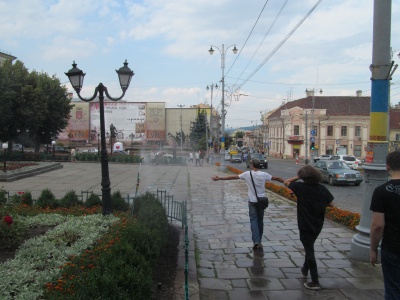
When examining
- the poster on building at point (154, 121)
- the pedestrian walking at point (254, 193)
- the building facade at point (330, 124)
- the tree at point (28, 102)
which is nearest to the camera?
the pedestrian walking at point (254, 193)

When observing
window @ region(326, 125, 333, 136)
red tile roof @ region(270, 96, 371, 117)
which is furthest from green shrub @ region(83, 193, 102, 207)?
red tile roof @ region(270, 96, 371, 117)

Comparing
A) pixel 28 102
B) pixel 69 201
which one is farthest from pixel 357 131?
pixel 69 201

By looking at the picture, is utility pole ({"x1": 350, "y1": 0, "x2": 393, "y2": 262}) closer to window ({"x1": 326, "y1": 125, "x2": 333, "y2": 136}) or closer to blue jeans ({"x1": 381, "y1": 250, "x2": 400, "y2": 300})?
blue jeans ({"x1": 381, "y1": 250, "x2": 400, "y2": 300})

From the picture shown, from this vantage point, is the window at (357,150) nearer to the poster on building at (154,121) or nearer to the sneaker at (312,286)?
the poster on building at (154,121)

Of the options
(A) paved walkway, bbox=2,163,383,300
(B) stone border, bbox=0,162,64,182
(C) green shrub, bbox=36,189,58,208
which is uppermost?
(C) green shrub, bbox=36,189,58,208

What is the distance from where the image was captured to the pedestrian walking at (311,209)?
4.59 meters

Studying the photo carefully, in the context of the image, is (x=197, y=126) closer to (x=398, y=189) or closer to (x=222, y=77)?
(x=222, y=77)

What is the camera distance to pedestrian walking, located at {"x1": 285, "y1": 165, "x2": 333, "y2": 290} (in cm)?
459

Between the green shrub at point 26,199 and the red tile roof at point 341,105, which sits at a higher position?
the red tile roof at point 341,105

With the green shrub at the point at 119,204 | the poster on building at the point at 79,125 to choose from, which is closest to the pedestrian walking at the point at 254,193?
the green shrub at the point at 119,204

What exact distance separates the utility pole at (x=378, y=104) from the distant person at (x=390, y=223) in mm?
2510

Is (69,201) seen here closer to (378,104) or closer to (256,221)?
(256,221)

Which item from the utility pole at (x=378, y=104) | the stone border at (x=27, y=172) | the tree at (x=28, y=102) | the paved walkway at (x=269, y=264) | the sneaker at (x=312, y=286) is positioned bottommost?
the stone border at (x=27, y=172)

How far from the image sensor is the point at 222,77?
98.6 ft
